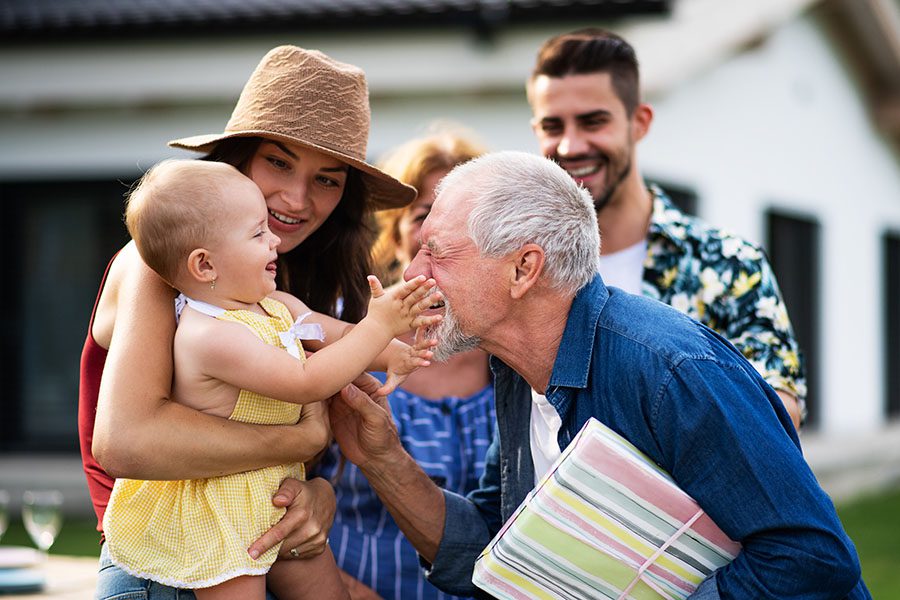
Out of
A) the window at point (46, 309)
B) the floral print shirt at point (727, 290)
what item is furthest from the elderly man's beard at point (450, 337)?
the window at point (46, 309)

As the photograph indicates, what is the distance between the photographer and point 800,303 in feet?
43.7

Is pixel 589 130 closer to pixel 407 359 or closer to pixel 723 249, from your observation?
pixel 723 249

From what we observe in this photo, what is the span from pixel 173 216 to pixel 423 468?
4.41 feet

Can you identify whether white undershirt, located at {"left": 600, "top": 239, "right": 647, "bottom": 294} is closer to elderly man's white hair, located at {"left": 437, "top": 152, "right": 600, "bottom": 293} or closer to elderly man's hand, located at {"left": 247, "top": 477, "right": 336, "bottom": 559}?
elderly man's white hair, located at {"left": 437, "top": 152, "right": 600, "bottom": 293}

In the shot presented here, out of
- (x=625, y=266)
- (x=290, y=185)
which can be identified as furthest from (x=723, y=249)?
(x=290, y=185)

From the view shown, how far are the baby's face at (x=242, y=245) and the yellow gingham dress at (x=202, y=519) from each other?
0.23 ft

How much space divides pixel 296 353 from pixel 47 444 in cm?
776

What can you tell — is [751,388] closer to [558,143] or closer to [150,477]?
[150,477]

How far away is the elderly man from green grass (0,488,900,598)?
15.3 feet

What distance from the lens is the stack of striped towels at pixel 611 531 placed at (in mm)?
2617

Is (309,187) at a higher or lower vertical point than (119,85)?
higher

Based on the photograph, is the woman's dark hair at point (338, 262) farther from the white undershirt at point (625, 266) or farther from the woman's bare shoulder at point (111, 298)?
the white undershirt at point (625, 266)

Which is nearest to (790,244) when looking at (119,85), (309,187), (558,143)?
(119,85)

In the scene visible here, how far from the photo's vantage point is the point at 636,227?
4.30 metres
